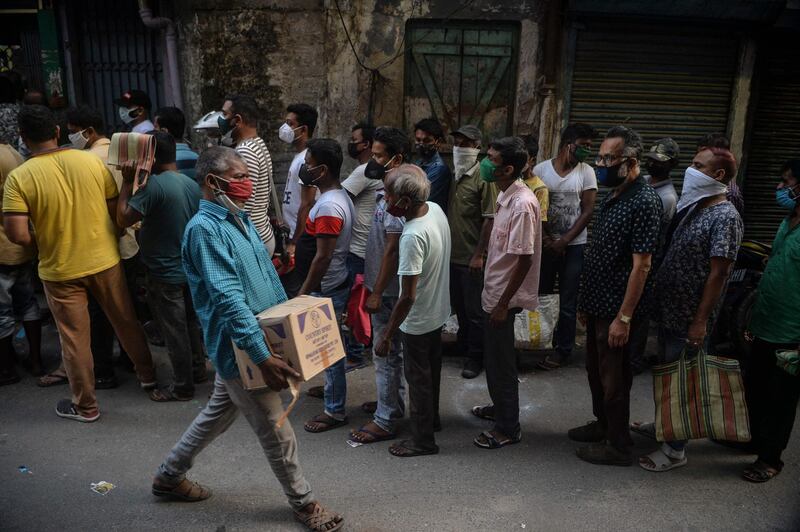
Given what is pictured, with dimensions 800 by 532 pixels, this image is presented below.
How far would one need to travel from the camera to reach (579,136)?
5.36 m

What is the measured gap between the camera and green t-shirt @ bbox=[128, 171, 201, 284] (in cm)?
442

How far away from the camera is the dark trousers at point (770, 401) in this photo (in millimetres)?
3793

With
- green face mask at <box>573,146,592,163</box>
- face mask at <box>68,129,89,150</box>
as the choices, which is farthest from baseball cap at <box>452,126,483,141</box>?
face mask at <box>68,129,89,150</box>

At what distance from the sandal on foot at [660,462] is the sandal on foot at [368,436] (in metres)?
1.63

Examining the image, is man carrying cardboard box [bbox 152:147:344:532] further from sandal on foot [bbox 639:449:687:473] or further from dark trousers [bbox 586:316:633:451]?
sandal on foot [bbox 639:449:687:473]

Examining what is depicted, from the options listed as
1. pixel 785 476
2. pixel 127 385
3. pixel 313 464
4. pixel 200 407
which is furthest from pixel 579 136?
pixel 127 385

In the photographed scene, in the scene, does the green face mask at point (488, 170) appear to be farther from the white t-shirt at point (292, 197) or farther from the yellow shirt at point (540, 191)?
the white t-shirt at point (292, 197)

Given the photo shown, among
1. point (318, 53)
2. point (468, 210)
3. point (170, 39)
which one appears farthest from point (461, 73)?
point (170, 39)

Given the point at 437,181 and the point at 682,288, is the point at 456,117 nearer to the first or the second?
the point at 437,181

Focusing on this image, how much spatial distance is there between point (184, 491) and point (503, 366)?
2.04 metres

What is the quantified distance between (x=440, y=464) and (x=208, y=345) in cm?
172

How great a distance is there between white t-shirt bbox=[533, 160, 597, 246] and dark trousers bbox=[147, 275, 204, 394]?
3.12 metres

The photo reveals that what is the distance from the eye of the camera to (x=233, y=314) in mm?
2904

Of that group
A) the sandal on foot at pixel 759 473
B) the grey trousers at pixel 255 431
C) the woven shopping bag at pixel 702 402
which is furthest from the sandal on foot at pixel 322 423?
the sandal on foot at pixel 759 473
